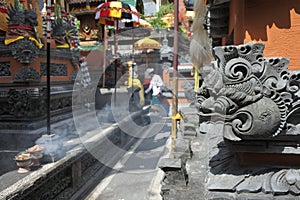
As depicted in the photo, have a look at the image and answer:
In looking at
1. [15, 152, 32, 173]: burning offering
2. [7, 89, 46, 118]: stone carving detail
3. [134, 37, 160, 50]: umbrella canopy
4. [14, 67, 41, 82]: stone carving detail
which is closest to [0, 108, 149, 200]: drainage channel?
[15, 152, 32, 173]: burning offering

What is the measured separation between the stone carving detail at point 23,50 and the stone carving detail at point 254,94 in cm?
518

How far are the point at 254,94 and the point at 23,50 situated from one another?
212 inches

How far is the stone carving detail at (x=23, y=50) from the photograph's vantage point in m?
5.61

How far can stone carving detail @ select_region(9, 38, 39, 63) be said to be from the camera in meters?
5.61

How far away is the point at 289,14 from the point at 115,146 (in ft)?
20.0

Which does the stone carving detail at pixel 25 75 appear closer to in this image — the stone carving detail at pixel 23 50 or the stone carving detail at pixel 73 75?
the stone carving detail at pixel 23 50

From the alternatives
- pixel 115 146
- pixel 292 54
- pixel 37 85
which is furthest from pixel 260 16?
pixel 115 146

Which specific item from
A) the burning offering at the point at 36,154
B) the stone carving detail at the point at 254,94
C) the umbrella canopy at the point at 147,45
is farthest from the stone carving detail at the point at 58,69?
the umbrella canopy at the point at 147,45

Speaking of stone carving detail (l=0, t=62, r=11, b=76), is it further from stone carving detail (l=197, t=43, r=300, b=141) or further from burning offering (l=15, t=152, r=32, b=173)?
stone carving detail (l=197, t=43, r=300, b=141)

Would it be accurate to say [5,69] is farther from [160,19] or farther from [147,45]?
[160,19]

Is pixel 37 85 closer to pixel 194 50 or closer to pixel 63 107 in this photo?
pixel 63 107

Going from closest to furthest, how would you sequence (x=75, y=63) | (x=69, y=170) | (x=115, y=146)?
(x=69, y=170)
(x=115, y=146)
(x=75, y=63)

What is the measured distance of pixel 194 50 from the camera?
6.05 metres

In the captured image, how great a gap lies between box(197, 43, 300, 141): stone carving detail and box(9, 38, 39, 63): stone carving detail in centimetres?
518
